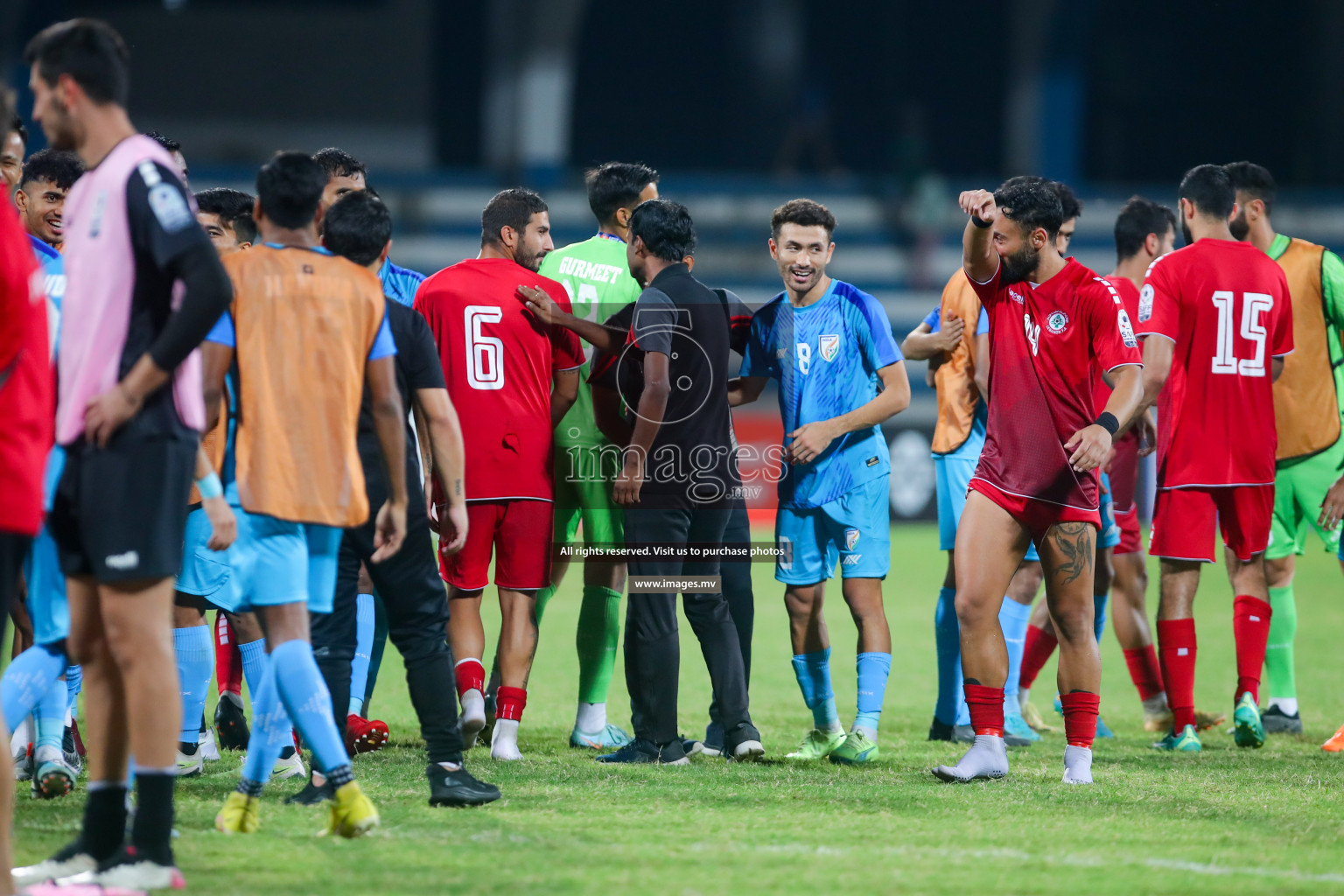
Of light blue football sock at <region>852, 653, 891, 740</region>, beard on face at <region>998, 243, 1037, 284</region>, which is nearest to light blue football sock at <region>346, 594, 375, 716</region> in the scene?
light blue football sock at <region>852, 653, 891, 740</region>

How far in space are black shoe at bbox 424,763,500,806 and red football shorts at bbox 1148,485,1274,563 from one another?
3534 millimetres

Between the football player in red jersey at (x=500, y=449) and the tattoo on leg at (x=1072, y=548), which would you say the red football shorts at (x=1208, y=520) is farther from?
the football player in red jersey at (x=500, y=449)

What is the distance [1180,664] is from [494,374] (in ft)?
11.5

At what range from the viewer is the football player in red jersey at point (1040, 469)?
5.67 metres

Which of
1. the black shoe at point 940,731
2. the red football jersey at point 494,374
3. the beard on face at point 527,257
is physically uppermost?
the beard on face at point 527,257

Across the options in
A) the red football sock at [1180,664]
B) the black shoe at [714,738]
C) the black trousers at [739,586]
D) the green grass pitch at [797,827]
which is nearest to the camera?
the green grass pitch at [797,827]

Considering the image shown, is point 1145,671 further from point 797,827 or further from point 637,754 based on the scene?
point 797,827

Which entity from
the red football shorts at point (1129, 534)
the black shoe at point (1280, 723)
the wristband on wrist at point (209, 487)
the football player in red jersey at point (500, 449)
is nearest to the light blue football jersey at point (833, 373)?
the football player in red jersey at point (500, 449)

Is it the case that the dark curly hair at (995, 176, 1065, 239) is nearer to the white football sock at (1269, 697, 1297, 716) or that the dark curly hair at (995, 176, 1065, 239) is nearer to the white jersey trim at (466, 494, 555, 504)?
the white jersey trim at (466, 494, 555, 504)

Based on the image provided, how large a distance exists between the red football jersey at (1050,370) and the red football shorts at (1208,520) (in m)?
1.26

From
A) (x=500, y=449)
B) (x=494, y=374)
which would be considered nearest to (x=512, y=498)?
(x=500, y=449)

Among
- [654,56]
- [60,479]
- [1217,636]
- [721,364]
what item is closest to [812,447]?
[721,364]

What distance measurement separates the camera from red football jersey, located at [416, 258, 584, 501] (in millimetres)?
6266

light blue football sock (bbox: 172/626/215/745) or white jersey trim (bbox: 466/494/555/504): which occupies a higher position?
white jersey trim (bbox: 466/494/555/504)
